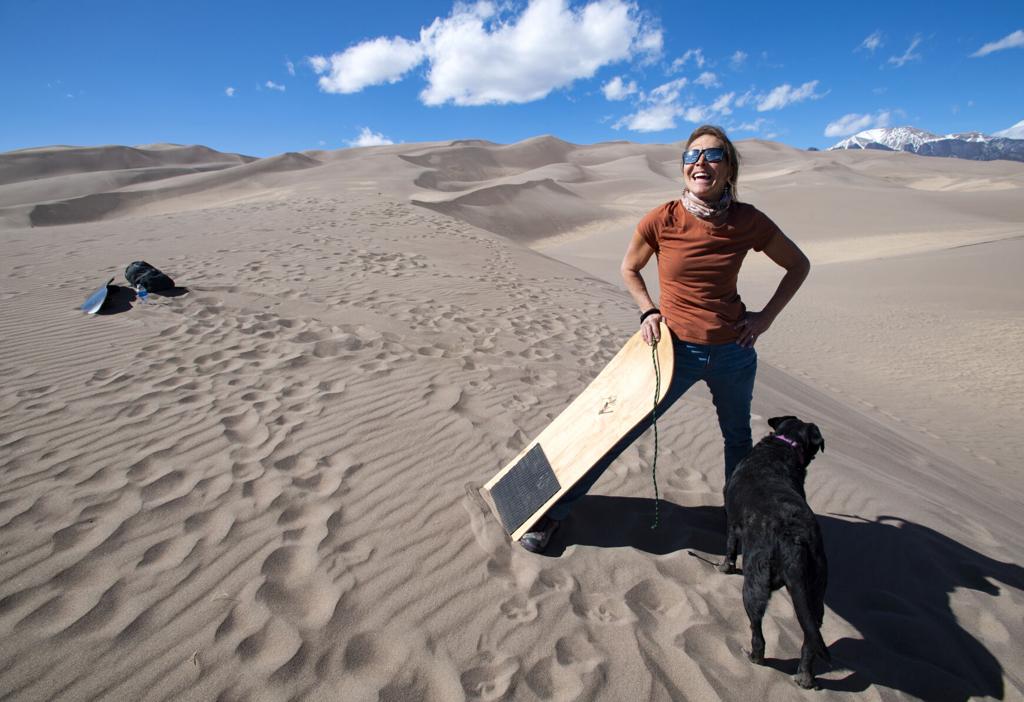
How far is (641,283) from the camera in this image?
2.83 meters

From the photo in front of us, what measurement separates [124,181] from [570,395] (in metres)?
53.0

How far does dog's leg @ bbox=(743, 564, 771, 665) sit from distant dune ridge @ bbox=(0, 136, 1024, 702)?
0.14m

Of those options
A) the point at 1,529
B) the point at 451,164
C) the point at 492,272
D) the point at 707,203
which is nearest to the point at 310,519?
the point at 1,529

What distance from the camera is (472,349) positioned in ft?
19.4

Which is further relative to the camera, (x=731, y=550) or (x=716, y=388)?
(x=716, y=388)

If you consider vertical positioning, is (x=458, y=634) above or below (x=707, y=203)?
below

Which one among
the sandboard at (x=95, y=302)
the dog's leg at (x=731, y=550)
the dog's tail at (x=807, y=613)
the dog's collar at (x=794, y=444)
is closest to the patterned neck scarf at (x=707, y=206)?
the dog's collar at (x=794, y=444)

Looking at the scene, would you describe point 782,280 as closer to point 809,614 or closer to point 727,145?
point 727,145

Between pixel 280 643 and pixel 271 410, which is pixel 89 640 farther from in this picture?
pixel 271 410

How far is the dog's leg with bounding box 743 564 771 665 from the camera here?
6.77ft

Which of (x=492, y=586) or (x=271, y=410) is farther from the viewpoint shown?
(x=271, y=410)

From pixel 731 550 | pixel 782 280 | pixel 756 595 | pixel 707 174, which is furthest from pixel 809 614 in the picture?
pixel 707 174

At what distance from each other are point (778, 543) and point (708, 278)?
3.94 ft

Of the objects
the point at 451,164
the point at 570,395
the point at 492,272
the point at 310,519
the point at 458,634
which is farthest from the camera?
the point at 451,164
